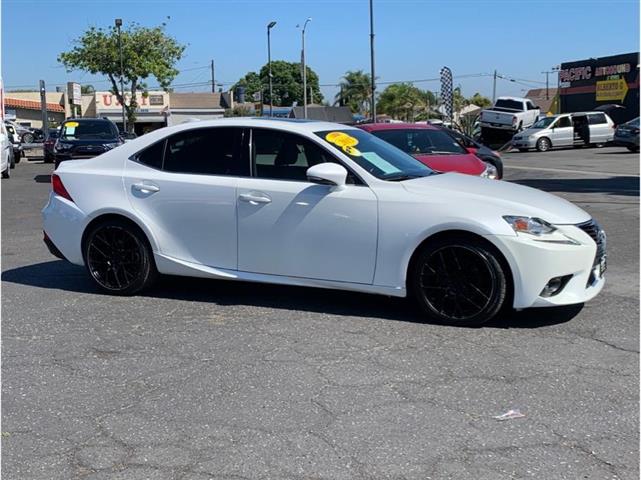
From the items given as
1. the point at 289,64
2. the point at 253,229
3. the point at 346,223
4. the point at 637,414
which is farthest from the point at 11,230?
the point at 289,64

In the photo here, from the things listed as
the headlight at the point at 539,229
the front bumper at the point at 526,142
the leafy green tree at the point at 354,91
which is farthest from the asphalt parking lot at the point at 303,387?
the leafy green tree at the point at 354,91

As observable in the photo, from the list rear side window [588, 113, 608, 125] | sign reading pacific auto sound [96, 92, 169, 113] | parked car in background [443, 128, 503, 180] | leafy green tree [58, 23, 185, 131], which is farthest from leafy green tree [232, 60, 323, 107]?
parked car in background [443, 128, 503, 180]

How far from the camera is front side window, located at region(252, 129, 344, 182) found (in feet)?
19.7

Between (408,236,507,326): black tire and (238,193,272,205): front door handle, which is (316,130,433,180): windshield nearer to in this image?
(238,193,272,205): front door handle

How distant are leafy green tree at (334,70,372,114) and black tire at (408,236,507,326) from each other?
79650mm

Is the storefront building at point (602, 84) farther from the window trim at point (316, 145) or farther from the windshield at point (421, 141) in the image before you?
the window trim at point (316, 145)

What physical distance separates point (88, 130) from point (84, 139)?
1.04 m

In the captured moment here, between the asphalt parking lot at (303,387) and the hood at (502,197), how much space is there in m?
0.81

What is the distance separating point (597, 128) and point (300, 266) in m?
30.9

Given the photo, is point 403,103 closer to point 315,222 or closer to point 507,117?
point 507,117

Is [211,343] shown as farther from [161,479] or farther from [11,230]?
[11,230]

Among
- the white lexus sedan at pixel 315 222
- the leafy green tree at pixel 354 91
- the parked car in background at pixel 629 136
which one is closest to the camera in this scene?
the white lexus sedan at pixel 315 222

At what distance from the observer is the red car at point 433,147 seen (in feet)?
Answer: 34.6

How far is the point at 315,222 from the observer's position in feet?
19.0
